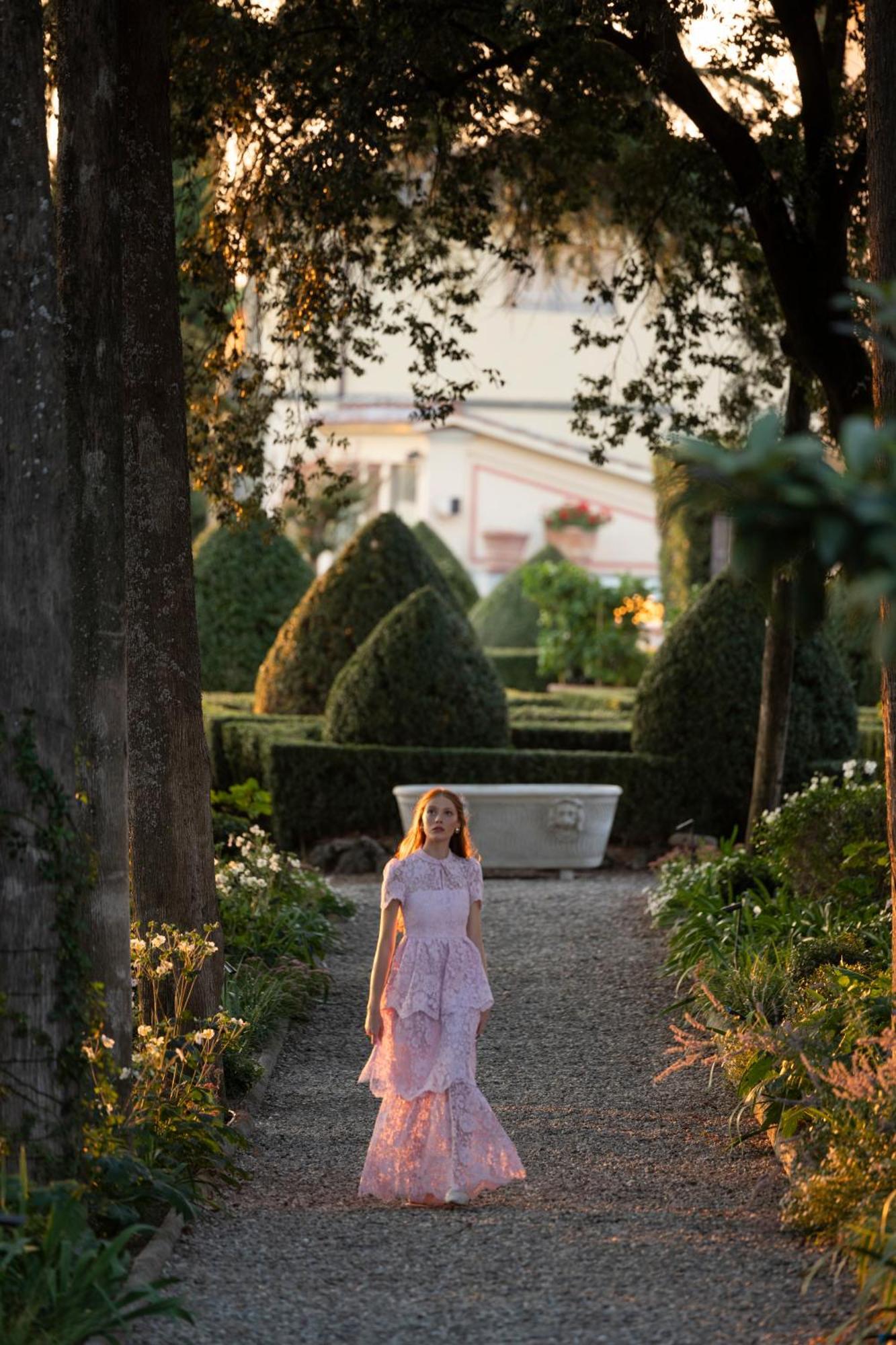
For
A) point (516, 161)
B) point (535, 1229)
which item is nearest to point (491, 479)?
point (516, 161)

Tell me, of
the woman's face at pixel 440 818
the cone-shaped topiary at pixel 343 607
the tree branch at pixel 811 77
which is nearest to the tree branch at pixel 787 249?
the tree branch at pixel 811 77

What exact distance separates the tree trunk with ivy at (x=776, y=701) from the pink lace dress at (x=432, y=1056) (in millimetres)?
5541

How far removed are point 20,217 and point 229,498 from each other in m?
5.33

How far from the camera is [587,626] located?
2288 cm

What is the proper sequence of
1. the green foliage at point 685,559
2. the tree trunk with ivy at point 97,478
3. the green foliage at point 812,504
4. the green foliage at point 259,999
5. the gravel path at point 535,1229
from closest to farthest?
the green foliage at point 812,504
the gravel path at point 535,1229
the tree trunk with ivy at point 97,478
the green foliage at point 259,999
the green foliage at point 685,559

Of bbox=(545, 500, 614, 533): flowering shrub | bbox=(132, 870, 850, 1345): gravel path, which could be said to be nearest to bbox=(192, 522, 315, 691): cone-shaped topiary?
bbox=(132, 870, 850, 1345): gravel path

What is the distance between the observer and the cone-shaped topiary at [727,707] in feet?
45.3

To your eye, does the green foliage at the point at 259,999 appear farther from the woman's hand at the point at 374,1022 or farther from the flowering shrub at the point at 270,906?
the woman's hand at the point at 374,1022

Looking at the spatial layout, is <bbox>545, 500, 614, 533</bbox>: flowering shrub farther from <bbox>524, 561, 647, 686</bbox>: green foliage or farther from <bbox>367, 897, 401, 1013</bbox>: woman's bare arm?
<bbox>367, 897, 401, 1013</bbox>: woman's bare arm

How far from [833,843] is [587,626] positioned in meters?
13.4

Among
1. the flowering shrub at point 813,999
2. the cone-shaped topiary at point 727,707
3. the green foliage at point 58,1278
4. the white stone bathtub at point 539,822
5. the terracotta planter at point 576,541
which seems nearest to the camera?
the green foliage at point 58,1278

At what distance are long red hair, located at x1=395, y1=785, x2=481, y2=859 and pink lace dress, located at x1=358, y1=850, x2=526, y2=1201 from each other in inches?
3.5

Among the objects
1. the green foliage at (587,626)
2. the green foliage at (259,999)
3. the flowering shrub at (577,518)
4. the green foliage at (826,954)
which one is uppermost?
the flowering shrub at (577,518)

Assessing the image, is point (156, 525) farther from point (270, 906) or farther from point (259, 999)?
point (270, 906)
